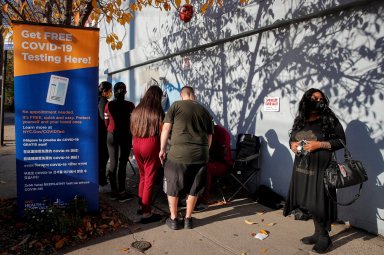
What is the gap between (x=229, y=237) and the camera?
421 centimetres

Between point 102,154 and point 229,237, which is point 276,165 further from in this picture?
point 102,154

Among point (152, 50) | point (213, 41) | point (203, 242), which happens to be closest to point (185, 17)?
point (213, 41)

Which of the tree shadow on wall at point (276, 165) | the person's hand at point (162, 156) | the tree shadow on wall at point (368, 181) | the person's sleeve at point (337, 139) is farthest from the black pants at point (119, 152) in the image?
the tree shadow on wall at point (368, 181)

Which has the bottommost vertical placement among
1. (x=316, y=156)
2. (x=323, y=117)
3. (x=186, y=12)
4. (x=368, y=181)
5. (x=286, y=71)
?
(x=368, y=181)

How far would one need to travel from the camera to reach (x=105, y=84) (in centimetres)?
586

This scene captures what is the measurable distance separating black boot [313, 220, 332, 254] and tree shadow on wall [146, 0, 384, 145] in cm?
154

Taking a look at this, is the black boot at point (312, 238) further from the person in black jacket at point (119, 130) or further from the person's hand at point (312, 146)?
the person in black jacket at point (119, 130)

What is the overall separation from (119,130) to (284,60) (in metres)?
2.82

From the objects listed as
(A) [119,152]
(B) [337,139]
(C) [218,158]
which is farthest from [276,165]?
(A) [119,152]

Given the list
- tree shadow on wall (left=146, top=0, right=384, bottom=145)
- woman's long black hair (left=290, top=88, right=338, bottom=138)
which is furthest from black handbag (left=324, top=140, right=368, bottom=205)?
tree shadow on wall (left=146, top=0, right=384, bottom=145)

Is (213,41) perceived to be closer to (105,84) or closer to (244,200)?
(105,84)

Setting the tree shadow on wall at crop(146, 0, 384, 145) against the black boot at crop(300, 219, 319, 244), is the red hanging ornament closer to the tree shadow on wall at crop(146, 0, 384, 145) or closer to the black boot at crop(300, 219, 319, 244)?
the tree shadow on wall at crop(146, 0, 384, 145)

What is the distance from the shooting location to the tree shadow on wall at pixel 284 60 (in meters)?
4.34

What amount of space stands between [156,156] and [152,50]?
516 centimetres
